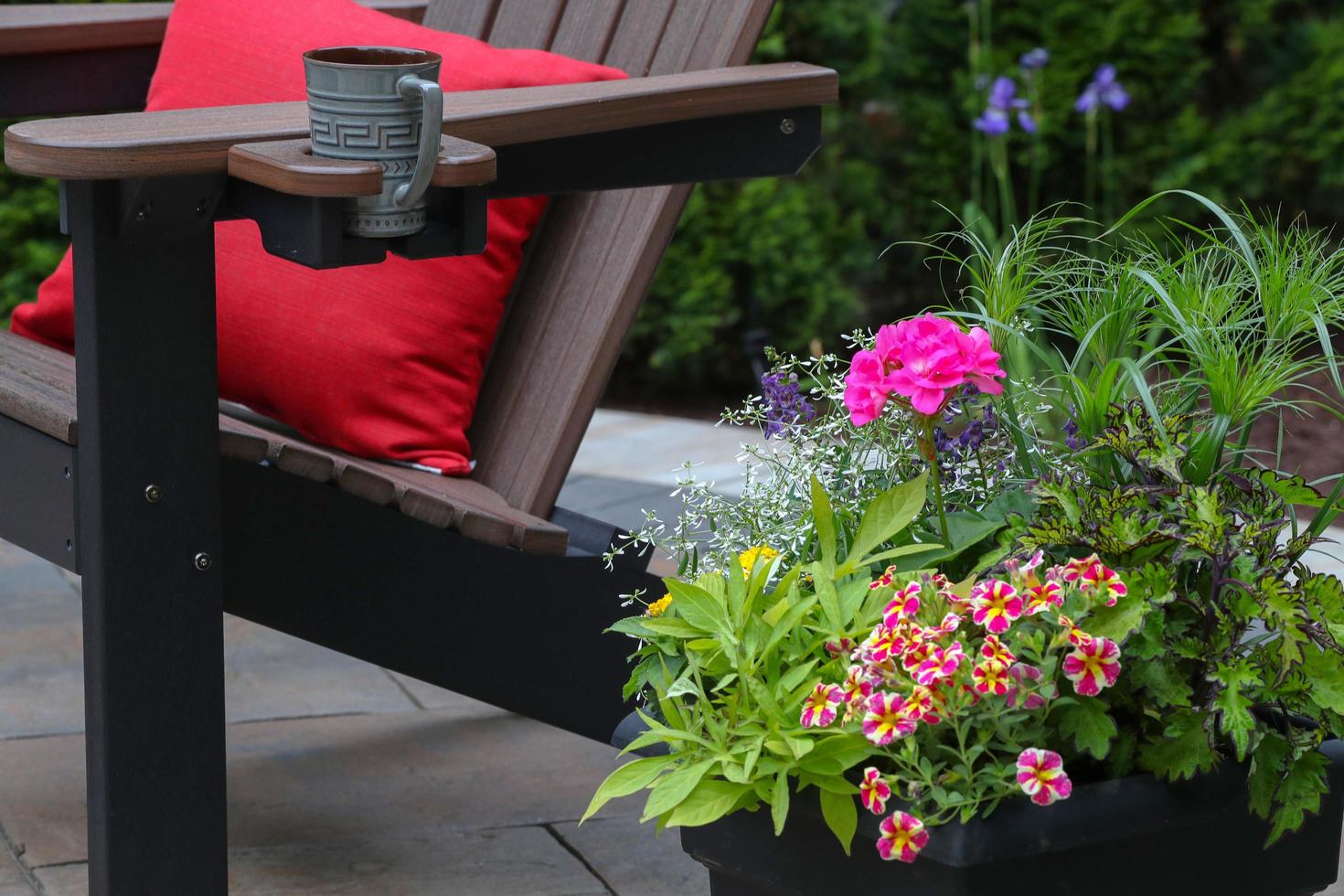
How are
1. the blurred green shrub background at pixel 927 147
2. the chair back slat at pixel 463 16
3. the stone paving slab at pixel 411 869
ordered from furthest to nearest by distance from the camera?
the blurred green shrub background at pixel 927 147 < the chair back slat at pixel 463 16 < the stone paving slab at pixel 411 869

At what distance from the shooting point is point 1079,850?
1.09m

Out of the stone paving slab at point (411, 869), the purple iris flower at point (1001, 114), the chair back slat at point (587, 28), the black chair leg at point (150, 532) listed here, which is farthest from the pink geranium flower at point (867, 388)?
the purple iris flower at point (1001, 114)

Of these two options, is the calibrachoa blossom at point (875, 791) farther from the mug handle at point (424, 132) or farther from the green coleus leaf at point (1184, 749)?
the mug handle at point (424, 132)

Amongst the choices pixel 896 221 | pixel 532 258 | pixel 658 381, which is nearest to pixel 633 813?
pixel 532 258

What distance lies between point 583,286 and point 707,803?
911 mm

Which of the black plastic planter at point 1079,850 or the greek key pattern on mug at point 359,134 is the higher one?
the greek key pattern on mug at point 359,134

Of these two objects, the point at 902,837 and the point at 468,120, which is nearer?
the point at 902,837

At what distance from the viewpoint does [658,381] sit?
15.1 feet

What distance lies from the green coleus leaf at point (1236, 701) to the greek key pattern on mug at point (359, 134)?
0.74 meters

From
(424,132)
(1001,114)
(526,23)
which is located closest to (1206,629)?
(424,132)

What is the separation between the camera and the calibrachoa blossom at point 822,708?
42.5 inches

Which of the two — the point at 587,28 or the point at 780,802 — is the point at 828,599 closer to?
the point at 780,802

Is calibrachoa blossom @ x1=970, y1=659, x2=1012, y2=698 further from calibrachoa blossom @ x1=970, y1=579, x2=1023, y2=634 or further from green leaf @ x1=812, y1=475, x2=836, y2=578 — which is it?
green leaf @ x1=812, y1=475, x2=836, y2=578

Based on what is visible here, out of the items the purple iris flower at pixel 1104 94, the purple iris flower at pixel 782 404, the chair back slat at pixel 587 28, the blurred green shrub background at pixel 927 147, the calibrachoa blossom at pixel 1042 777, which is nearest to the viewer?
the calibrachoa blossom at pixel 1042 777
